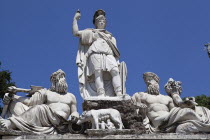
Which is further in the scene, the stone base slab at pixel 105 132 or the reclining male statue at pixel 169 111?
the reclining male statue at pixel 169 111

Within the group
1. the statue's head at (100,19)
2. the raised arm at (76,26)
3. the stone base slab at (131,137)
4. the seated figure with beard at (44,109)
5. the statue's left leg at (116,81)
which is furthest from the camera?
the statue's head at (100,19)

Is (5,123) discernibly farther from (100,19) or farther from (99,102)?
(100,19)

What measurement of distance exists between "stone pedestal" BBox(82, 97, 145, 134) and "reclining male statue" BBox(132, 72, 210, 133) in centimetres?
34

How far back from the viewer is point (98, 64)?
13578 mm

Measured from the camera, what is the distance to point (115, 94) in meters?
13.4

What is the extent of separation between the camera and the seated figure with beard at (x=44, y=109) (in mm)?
11969

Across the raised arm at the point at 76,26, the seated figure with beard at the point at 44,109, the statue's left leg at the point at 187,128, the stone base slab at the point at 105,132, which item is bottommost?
the stone base slab at the point at 105,132

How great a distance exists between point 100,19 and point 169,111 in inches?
155

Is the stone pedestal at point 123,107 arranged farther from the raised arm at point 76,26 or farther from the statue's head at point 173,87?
the raised arm at point 76,26

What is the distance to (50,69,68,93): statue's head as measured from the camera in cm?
1315

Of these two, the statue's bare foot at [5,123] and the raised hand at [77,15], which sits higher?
the raised hand at [77,15]

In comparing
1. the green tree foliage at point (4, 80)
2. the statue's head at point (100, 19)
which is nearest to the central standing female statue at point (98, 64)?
the statue's head at point (100, 19)

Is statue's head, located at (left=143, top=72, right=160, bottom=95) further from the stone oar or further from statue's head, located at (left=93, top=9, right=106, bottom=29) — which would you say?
the stone oar

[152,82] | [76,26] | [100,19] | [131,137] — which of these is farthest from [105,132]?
[100,19]
